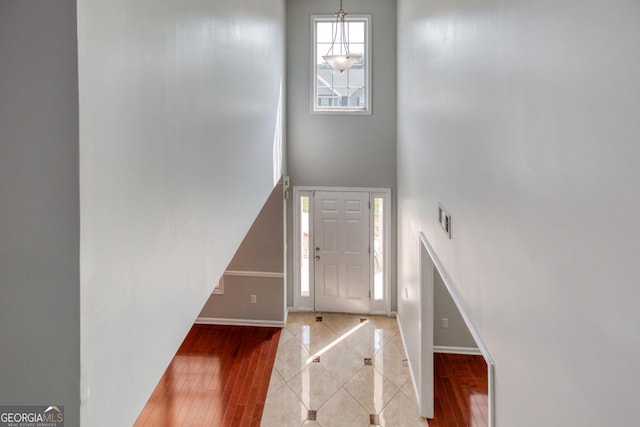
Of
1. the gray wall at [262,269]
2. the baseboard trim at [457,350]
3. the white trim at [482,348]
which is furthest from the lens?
the gray wall at [262,269]

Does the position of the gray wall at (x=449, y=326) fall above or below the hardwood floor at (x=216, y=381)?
above

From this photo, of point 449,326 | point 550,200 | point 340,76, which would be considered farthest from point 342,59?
point 550,200

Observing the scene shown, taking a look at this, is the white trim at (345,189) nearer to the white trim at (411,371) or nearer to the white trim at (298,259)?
the white trim at (298,259)

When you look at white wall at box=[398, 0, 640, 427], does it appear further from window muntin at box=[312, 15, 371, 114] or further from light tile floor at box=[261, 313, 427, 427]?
window muntin at box=[312, 15, 371, 114]

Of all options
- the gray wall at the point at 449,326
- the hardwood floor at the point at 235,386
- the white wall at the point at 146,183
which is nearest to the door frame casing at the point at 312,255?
the hardwood floor at the point at 235,386

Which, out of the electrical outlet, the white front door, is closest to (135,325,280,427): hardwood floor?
the white front door

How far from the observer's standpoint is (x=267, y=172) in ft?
14.1

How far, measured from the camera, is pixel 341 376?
17.0ft

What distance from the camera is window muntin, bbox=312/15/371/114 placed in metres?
6.55

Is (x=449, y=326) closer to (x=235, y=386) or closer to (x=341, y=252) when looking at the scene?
(x=341, y=252)

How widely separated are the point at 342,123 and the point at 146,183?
5413 mm

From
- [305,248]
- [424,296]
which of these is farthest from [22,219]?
[305,248]

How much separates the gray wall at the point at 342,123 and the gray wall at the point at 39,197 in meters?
5.67

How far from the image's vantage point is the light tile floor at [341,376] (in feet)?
14.6
